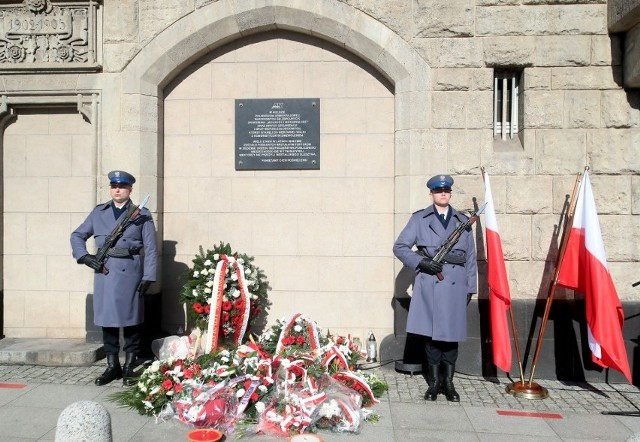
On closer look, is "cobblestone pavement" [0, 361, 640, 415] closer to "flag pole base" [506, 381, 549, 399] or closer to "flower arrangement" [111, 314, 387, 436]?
"flag pole base" [506, 381, 549, 399]

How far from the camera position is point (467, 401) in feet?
16.4

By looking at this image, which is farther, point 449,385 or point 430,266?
point 449,385

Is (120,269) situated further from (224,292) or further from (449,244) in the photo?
(449,244)

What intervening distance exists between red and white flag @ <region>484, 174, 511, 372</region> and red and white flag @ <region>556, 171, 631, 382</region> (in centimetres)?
62

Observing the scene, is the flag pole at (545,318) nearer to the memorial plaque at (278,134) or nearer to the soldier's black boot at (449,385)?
the soldier's black boot at (449,385)

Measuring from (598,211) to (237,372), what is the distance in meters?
3.96

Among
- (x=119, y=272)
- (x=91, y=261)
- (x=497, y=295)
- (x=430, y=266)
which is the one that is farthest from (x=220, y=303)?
(x=497, y=295)

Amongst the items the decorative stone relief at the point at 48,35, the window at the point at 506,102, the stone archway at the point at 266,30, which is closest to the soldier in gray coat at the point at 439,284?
the stone archway at the point at 266,30

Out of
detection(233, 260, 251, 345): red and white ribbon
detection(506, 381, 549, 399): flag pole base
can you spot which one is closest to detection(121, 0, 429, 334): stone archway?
detection(233, 260, 251, 345): red and white ribbon

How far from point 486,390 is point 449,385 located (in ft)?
1.80

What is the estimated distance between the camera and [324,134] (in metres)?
6.42

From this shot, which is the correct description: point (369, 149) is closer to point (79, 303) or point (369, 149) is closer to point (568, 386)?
point (568, 386)

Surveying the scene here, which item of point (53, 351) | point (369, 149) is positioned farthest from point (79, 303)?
point (369, 149)

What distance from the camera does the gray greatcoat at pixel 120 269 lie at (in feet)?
17.5
